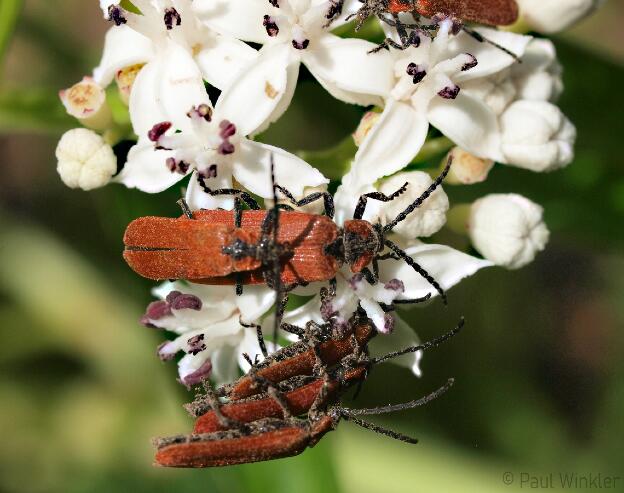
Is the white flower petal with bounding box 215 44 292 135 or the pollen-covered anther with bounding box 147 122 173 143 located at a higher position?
the white flower petal with bounding box 215 44 292 135

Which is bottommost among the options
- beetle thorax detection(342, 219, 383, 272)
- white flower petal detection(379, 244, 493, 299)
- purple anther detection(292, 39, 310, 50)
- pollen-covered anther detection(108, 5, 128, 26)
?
Answer: white flower petal detection(379, 244, 493, 299)

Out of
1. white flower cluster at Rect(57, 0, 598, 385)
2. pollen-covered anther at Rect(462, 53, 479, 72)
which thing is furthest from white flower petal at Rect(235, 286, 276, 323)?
pollen-covered anther at Rect(462, 53, 479, 72)

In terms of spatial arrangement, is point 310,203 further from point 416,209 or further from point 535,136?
point 535,136

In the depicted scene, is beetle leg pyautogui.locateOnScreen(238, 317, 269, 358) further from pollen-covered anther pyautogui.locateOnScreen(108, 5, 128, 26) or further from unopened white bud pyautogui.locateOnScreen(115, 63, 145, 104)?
pollen-covered anther pyautogui.locateOnScreen(108, 5, 128, 26)

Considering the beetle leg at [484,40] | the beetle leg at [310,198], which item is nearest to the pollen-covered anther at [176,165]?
the beetle leg at [310,198]
